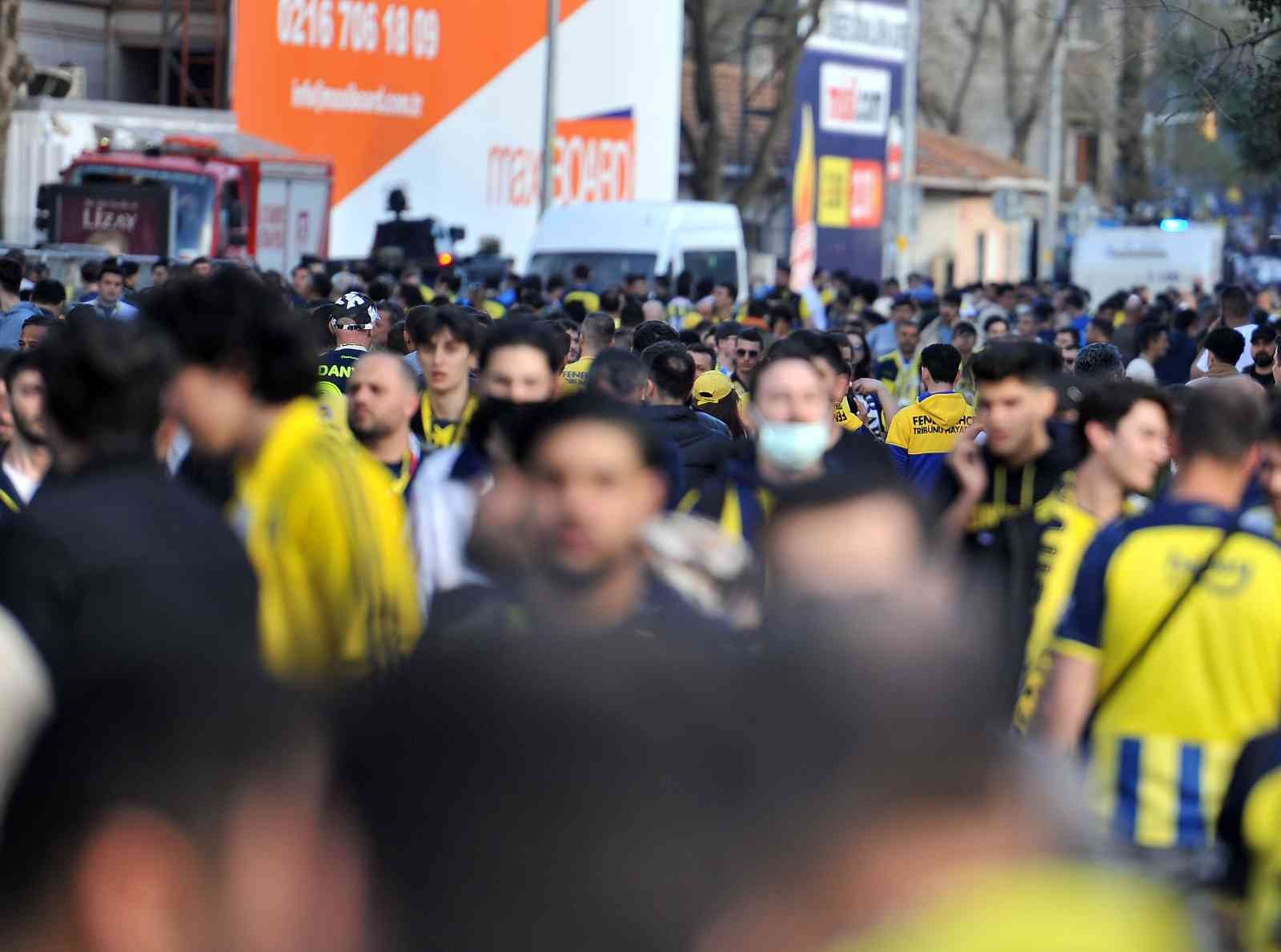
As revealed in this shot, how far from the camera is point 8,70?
94.6ft

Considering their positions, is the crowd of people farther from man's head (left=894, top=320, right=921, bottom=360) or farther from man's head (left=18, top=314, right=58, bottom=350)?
man's head (left=894, top=320, right=921, bottom=360)

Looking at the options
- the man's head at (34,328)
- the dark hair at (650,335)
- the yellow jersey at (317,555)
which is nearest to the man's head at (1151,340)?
the dark hair at (650,335)

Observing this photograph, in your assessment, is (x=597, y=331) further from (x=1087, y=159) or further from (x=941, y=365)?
(x=1087, y=159)

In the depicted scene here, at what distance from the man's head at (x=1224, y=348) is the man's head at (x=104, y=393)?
9259 mm

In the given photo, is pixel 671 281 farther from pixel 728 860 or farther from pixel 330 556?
pixel 728 860

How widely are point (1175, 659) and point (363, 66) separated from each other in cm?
2999

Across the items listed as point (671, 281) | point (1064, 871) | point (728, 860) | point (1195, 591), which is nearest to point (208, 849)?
point (728, 860)

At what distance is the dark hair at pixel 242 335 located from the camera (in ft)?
14.8

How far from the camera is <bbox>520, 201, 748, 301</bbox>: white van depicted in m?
25.0

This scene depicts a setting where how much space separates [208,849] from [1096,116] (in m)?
67.9

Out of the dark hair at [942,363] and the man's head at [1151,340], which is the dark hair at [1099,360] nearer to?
the dark hair at [942,363]

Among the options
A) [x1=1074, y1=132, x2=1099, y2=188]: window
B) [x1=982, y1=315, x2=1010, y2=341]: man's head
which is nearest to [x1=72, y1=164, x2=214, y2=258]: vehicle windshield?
[x1=982, y1=315, x2=1010, y2=341]: man's head

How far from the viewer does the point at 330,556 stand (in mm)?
4469

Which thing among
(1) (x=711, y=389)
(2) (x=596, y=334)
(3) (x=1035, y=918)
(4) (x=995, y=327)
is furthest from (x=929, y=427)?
(4) (x=995, y=327)
